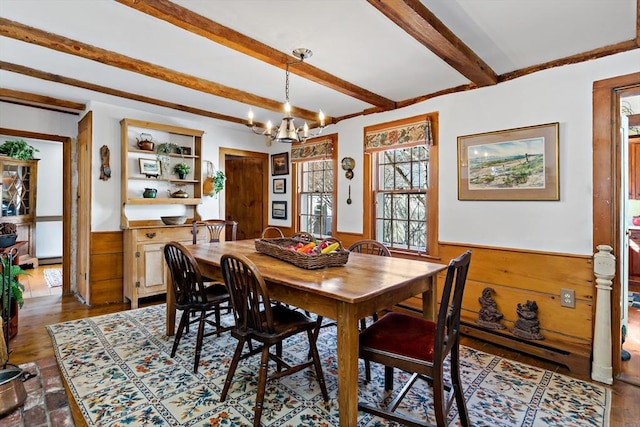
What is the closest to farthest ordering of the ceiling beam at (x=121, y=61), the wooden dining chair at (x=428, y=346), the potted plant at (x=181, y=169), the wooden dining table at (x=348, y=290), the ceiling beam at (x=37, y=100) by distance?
the wooden dining chair at (x=428, y=346) < the wooden dining table at (x=348, y=290) < the ceiling beam at (x=121, y=61) < the ceiling beam at (x=37, y=100) < the potted plant at (x=181, y=169)

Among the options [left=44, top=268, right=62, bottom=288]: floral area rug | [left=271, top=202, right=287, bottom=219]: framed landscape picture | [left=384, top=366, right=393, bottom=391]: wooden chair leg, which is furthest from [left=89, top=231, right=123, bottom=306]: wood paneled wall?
Answer: [left=384, top=366, right=393, bottom=391]: wooden chair leg

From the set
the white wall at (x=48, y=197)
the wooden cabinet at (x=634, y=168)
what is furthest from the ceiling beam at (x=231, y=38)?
the white wall at (x=48, y=197)

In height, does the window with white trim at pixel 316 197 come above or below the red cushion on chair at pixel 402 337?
above

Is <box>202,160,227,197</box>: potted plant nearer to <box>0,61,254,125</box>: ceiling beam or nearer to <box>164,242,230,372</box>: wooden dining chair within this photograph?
<box>0,61,254,125</box>: ceiling beam

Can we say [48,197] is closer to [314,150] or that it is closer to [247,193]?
[247,193]

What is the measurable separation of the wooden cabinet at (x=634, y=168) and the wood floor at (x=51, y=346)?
11.3 ft

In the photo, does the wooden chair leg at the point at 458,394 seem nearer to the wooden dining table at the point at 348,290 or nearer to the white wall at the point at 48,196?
the wooden dining table at the point at 348,290

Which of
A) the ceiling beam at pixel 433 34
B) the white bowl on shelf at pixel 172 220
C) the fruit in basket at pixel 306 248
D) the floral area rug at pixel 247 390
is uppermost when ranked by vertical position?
the ceiling beam at pixel 433 34

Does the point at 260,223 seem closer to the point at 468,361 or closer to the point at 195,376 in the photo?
the point at 195,376

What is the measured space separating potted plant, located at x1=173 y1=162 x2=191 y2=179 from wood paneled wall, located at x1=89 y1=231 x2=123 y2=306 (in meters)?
1.05

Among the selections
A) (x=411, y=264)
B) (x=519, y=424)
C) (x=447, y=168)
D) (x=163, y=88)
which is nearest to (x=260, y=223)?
(x=163, y=88)

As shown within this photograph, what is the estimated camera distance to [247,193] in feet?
19.6

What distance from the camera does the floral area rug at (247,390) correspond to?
6.30 ft

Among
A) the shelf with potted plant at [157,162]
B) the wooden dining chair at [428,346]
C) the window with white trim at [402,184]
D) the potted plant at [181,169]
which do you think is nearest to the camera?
the wooden dining chair at [428,346]
